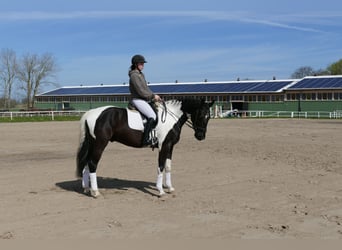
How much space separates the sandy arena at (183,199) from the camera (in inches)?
242

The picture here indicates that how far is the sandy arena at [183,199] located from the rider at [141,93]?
1.36 meters

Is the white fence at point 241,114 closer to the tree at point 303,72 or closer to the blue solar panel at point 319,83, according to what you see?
the blue solar panel at point 319,83

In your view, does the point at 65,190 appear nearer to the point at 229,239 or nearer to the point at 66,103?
the point at 229,239

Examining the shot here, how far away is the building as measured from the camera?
6119cm

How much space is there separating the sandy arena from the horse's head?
3.94ft

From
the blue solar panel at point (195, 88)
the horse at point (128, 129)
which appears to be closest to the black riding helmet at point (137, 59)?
the horse at point (128, 129)

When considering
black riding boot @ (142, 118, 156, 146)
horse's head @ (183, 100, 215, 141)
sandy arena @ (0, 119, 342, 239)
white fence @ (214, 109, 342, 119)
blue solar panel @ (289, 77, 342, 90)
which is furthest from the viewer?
blue solar panel @ (289, 77, 342, 90)

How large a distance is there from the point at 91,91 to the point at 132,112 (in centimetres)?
8359

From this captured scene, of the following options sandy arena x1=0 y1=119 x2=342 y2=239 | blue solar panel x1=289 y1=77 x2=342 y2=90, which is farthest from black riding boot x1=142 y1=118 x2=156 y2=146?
blue solar panel x1=289 y1=77 x2=342 y2=90

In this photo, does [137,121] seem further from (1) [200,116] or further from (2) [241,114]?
(2) [241,114]

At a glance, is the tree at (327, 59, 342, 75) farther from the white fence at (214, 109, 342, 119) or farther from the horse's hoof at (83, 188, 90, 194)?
the horse's hoof at (83, 188, 90, 194)

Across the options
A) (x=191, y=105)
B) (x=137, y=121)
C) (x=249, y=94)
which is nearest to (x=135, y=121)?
(x=137, y=121)

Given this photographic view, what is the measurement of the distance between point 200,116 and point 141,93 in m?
1.30

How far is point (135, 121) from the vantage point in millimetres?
8766
